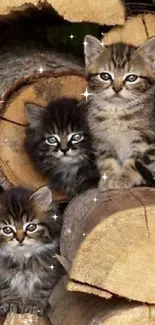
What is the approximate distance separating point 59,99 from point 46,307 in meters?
0.90

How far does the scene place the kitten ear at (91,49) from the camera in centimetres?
379

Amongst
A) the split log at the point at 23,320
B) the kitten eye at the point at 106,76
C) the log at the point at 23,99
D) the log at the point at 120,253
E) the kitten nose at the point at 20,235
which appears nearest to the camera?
the log at the point at 120,253

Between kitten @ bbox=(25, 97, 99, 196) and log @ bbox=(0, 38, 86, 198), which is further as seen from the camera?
log @ bbox=(0, 38, 86, 198)

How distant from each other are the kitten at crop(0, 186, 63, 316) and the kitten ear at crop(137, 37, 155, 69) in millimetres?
698

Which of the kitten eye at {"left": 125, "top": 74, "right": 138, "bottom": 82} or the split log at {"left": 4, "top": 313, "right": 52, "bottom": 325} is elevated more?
the kitten eye at {"left": 125, "top": 74, "right": 138, "bottom": 82}

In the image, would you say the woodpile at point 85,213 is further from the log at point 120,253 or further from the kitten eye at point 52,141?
the kitten eye at point 52,141

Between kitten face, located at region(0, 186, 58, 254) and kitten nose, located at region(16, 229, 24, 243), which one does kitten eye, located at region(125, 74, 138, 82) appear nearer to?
kitten face, located at region(0, 186, 58, 254)

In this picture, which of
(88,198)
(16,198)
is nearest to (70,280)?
(88,198)

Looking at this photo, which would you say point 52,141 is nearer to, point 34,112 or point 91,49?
point 34,112

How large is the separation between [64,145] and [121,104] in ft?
0.97

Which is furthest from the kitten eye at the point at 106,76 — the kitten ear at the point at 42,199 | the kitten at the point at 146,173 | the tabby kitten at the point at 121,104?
the kitten ear at the point at 42,199

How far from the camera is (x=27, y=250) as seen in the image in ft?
12.1

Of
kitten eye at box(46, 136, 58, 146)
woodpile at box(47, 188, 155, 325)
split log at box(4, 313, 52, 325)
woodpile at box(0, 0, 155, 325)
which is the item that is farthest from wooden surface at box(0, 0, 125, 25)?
split log at box(4, 313, 52, 325)

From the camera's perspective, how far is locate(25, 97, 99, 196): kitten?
374cm
